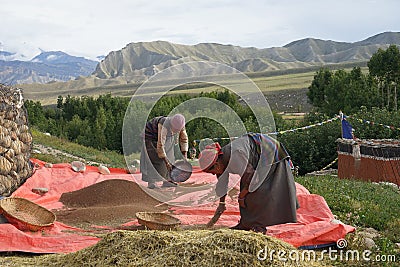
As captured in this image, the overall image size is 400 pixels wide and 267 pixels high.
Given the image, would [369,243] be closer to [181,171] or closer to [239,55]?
[181,171]

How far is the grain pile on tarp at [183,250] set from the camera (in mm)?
2852

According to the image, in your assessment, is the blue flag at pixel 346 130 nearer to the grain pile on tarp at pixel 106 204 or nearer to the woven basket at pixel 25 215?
the grain pile on tarp at pixel 106 204

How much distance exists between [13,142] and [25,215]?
187cm

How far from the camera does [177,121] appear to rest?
213 inches

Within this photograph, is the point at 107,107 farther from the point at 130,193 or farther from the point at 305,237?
the point at 305,237

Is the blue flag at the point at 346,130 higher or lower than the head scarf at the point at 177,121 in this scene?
lower

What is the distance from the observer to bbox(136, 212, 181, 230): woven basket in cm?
405

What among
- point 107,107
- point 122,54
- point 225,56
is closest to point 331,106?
point 107,107

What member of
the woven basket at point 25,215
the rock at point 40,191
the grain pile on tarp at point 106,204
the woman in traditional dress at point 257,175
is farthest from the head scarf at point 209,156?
the rock at point 40,191

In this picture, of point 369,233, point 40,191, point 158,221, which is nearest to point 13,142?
point 40,191

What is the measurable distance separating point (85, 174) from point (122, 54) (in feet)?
460

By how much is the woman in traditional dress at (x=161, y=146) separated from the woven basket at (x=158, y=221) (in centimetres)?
137

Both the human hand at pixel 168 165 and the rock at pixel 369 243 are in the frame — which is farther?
the human hand at pixel 168 165

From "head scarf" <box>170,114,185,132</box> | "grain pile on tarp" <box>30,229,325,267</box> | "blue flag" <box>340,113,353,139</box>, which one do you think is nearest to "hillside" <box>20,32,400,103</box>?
"blue flag" <box>340,113,353,139</box>
